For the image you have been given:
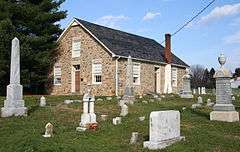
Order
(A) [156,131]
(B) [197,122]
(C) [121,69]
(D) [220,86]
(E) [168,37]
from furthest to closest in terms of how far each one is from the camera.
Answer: (E) [168,37]
(C) [121,69]
(D) [220,86]
(B) [197,122]
(A) [156,131]

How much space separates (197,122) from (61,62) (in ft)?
72.5

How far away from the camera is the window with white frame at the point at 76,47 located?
3250 centimetres

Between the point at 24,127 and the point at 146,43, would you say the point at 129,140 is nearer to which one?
the point at 24,127

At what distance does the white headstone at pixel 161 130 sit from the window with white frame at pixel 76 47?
23744 mm

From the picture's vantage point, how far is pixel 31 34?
32562mm

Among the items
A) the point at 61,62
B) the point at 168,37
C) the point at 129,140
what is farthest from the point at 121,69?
the point at 129,140

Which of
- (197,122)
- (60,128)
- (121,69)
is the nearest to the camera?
(60,128)

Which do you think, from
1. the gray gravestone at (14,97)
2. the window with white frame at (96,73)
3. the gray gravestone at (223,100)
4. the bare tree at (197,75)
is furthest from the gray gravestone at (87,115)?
the bare tree at (197,75)

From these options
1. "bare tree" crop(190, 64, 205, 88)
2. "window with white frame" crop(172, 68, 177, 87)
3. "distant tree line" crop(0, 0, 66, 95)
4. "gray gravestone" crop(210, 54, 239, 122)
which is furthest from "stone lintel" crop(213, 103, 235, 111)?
"bare tree" crop(190, 64, 205, 88)

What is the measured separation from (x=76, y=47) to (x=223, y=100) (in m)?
20.2

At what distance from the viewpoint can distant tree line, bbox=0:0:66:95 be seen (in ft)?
93.7

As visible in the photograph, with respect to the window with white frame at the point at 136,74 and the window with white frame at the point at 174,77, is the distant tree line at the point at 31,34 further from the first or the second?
the window with white frame at the point at 174,77

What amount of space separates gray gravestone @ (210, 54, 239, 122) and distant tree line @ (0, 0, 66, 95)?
727 inches

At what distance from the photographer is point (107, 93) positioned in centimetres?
3020
